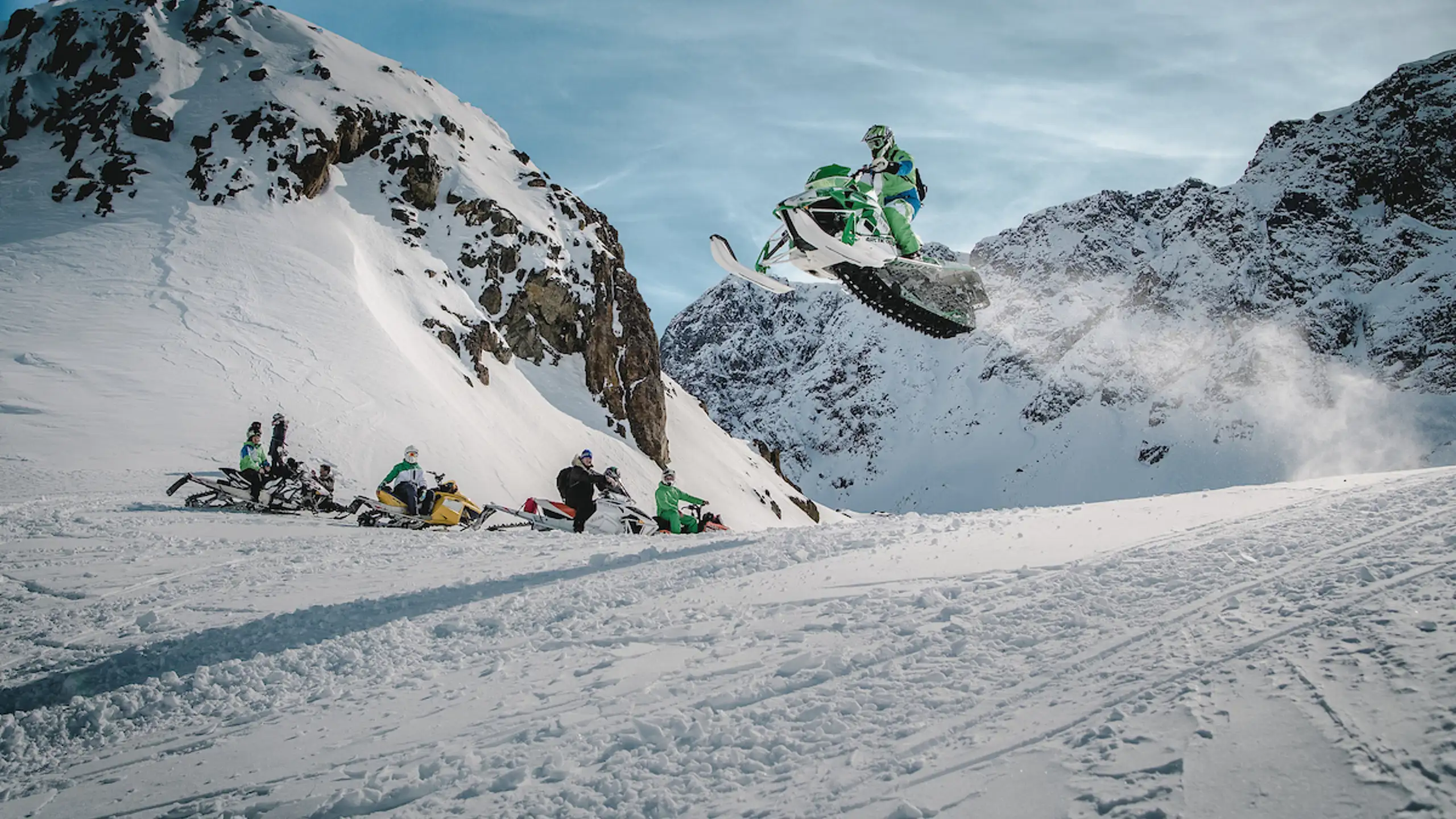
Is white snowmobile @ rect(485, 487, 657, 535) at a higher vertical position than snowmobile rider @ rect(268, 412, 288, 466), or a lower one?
lower

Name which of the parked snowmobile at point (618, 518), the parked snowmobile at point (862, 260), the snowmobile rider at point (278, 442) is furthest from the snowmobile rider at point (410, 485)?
the parked snowmobile at point (862, 260)

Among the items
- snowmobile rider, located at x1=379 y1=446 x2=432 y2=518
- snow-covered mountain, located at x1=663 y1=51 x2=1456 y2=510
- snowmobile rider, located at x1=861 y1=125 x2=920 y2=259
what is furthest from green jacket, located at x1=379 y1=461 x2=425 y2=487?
snow-covered mountain, located at x1=663 y1=51 x2=1456 y2=510

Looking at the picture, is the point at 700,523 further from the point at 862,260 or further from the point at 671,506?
the point at 862,260

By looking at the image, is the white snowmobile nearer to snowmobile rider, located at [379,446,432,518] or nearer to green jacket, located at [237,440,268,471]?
snowmobile rider, located at [379,446,432,518]

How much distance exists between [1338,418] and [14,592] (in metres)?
109

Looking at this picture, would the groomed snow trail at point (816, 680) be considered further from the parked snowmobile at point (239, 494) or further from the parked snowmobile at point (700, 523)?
the parked snowmobile at point (239, 494)

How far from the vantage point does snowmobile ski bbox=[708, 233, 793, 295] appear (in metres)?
11.7

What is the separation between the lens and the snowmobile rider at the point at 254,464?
40.3 ft

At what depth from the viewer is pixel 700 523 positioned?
11438mm

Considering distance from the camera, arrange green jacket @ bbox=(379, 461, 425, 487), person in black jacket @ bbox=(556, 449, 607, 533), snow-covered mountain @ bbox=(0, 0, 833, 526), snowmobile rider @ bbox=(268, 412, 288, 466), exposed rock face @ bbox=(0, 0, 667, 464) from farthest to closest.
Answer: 1. exposed rock face @ bbox=(0, 0, 667, 464)
2. snow-covered mountain @ bbox=(0, 0, 833, 526)
3. snowmobile rider @ bbox=(268, 412, 288, 466)
4. green jacket @ bbox=(379, 461, 425, 487)
5. person in black jacket @ bbox=(556, 449, 607, 533)

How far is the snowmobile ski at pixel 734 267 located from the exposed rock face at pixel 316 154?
68.5 ft

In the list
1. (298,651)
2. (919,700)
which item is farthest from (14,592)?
(919,700)

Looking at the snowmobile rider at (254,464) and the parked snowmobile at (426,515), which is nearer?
the parked snowmobile at (426,515)

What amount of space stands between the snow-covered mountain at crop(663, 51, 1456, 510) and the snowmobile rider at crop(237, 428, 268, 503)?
8969 cm
